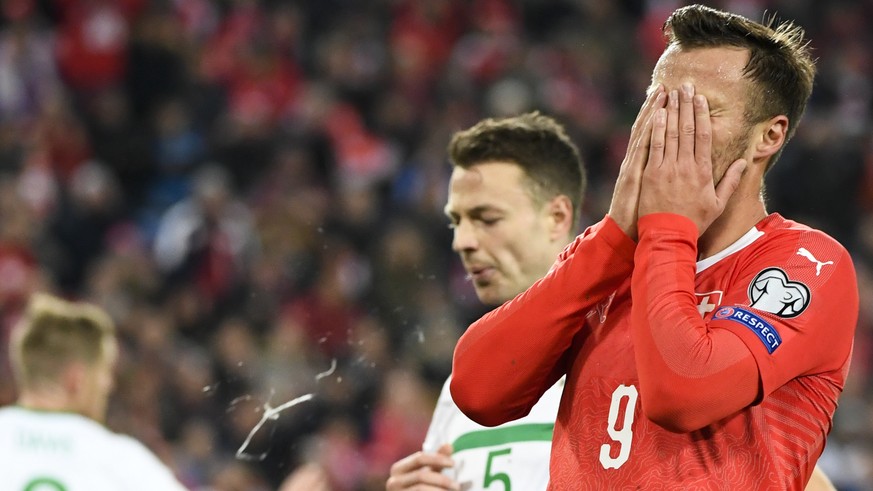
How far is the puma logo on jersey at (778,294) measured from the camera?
2.06 m

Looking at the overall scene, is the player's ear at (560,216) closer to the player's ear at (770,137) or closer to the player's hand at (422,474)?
the player's hand at (422,474)

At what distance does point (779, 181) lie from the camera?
9094 millimetres

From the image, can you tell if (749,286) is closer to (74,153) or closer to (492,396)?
(492,396)

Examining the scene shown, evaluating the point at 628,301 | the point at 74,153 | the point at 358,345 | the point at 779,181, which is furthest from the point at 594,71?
the point at 628,301

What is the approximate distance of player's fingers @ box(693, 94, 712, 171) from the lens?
6.86 ft

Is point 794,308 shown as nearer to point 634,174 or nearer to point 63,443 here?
point 634,174

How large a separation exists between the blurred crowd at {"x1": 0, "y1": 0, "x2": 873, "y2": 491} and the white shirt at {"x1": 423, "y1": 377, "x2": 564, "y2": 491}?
200cm

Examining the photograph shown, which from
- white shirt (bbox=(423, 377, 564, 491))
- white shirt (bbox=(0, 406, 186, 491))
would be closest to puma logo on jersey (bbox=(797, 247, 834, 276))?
white shirt (bbox=(423, 377, 564, 491))

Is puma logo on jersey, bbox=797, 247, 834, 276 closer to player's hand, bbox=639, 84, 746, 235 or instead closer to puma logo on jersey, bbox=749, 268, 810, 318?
puma logo on jersey, bbox=749, 268, 810, 318

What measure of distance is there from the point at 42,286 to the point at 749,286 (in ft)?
23.9

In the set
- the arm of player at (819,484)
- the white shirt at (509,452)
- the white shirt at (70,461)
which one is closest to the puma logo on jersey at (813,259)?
the arm of player at (819,484)

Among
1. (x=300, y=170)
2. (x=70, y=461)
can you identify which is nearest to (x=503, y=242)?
(x=70, y=461)

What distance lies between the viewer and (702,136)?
2.09m

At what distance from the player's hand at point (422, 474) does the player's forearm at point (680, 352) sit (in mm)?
1161
